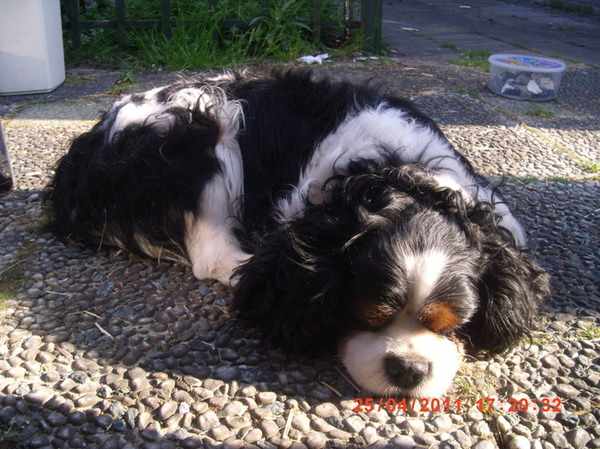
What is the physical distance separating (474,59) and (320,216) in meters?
5.55

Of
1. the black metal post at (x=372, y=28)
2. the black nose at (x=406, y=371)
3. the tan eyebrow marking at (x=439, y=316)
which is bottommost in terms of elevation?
the black nose at (x=406, y=371)

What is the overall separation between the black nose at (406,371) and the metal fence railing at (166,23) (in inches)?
212

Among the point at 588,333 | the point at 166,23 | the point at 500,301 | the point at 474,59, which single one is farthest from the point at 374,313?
the point at 474,59

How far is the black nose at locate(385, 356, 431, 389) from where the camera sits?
196cm

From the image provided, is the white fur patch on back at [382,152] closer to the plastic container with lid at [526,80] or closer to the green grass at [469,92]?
the green grass at [469,92]

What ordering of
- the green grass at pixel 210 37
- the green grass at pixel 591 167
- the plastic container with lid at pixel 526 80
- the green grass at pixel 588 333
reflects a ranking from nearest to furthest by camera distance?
the green grass at pixel 588 333 → the green grass at pixel 591 167 → the plastic container with lid at pixel 526 80 → the green grass at pixel 210 37

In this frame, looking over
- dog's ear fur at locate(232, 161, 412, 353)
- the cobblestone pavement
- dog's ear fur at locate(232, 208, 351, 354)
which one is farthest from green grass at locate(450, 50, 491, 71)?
dog's ear fur at locate(232, 208, 351, 354)

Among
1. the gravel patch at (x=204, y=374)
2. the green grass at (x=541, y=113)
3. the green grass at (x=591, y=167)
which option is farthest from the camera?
the green grass at (x=541, y=113)

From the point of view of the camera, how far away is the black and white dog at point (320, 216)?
2031mm

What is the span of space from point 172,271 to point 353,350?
1.06 meters

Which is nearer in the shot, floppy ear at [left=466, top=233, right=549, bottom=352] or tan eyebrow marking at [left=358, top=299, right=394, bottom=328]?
tan eyebrow marking at [left=358, top=299, right=394, bottom=328]

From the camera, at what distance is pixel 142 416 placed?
184 cm

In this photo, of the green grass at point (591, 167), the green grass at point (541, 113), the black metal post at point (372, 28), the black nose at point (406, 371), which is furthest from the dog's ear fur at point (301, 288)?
the black metal post at point (372, 28)
